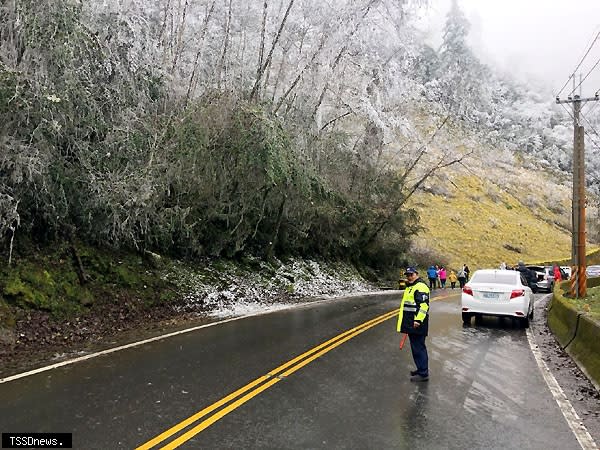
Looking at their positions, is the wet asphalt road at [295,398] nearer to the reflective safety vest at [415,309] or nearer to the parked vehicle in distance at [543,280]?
the reflective safety vest at [415,309]

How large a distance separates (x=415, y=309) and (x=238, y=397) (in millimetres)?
3055

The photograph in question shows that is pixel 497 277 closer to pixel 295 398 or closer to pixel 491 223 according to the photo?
pixel 295 398

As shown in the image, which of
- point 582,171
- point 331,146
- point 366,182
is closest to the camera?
point 582,171

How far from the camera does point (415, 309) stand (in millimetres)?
8133

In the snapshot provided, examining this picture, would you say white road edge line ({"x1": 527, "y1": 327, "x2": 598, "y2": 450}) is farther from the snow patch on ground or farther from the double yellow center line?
the snow patch on ground

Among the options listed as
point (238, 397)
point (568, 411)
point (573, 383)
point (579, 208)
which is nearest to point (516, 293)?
point (579, 208)

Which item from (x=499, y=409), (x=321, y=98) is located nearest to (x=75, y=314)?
(x=499, y=409)

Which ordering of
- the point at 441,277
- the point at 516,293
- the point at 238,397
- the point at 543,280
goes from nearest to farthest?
the point at 238,397 → the point at 516,293 → the point at 543,280 → the point at 441,277

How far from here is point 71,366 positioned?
26.4 ft

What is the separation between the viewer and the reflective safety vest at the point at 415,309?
8.03 metres

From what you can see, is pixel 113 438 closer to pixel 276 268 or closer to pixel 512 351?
pixel 512 351

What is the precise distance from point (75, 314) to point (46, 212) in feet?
7.40

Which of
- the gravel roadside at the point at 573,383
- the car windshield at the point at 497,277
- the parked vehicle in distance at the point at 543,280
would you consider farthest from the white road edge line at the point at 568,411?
the parked vehicle in distance at the point at 543,280

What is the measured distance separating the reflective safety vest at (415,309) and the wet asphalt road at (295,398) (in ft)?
2.43
